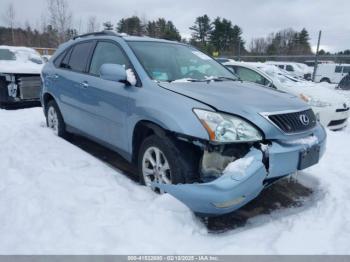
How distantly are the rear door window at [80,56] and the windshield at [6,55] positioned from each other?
608 centimetres

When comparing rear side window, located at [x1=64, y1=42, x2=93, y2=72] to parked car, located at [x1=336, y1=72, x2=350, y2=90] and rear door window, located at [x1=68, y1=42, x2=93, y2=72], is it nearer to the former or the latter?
rear door window, located at [x1=68, y1=42, x2=93, y2=72]

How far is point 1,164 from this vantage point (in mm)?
3988

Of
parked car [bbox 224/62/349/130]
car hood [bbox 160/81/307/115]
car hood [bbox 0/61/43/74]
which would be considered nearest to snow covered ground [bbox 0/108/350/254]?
car hood [bbox 160/81/307/115]

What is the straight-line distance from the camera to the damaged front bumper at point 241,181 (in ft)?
8.33

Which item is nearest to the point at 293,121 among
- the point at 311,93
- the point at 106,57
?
the point at 106,57

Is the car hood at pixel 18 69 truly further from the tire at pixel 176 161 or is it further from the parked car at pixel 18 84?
the tire at pixel 176 161

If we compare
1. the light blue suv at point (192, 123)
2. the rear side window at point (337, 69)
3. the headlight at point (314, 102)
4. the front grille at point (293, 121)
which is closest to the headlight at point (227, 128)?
the light blue suv at point (192, 123)

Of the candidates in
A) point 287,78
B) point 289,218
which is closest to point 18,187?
point 289,218

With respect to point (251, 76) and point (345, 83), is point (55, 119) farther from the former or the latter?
point (345, 83)

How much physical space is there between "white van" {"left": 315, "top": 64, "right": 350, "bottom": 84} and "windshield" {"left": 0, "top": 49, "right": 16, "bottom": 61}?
819 inches

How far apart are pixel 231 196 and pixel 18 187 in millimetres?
2194

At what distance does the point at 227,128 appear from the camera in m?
2.73

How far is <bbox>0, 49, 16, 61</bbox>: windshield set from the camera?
9898 millimetres

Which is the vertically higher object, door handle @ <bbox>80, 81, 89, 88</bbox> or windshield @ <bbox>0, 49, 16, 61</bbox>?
windshield @ <bbox>0, 49, 16, 61</bbox>
